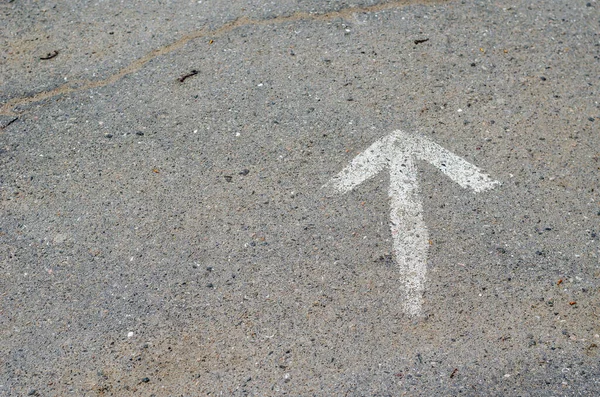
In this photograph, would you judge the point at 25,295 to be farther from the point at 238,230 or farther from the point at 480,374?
the point at 480,374

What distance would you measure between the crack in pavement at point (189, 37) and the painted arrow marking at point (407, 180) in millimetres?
1344

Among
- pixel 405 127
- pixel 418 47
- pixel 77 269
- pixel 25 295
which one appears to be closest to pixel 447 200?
pixel 405 127

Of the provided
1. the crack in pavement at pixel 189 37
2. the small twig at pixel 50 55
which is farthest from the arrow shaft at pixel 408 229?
the small twig at pixel 50 55

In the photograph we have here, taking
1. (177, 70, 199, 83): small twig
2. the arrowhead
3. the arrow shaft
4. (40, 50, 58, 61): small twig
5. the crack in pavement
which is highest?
(40, 50, 58, 61): small twig

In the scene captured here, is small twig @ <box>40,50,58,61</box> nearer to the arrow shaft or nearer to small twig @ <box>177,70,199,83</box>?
small twig @ <box>177,70,199,83</box>

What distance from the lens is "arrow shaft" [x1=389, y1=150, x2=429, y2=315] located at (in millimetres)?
3662

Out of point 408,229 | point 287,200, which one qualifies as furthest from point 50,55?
point 408,229

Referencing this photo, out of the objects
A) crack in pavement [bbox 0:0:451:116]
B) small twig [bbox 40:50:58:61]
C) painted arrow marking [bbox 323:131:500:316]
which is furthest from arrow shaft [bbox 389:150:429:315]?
small twig [bbox 40:50:58:61]

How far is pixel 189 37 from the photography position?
16.7 feet

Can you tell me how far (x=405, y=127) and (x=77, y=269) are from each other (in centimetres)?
218

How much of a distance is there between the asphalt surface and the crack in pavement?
17mm

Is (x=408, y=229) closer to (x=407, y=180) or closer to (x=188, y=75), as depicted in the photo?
(x=407, y=180)

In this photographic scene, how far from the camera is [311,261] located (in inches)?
149

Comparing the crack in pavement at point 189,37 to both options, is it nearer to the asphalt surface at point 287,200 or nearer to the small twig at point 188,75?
the asphalt surface at point 287,200
